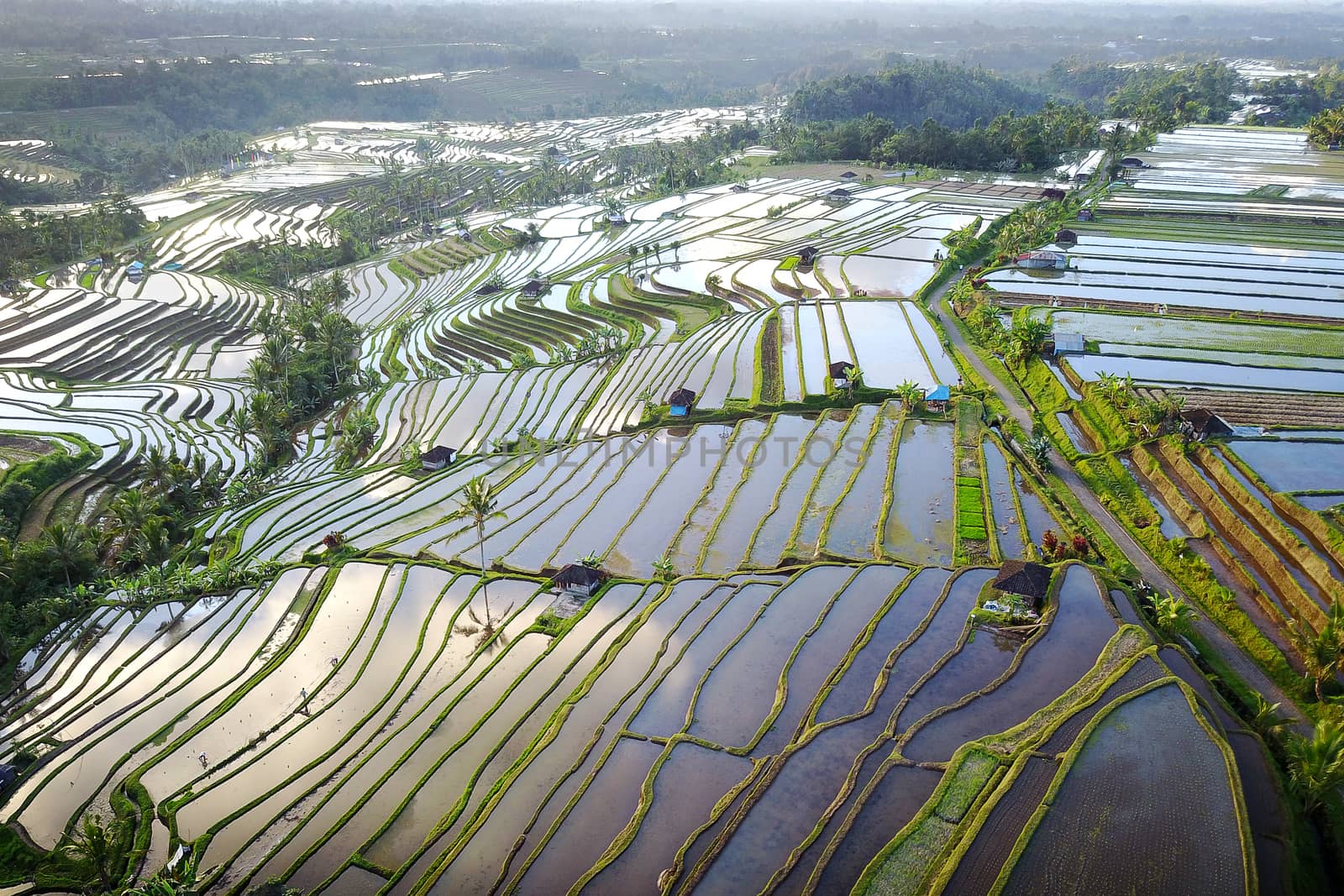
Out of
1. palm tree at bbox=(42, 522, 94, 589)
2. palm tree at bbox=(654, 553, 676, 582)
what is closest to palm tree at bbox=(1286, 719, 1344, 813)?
palm tree at bbox=(654, 553, 676, 582)

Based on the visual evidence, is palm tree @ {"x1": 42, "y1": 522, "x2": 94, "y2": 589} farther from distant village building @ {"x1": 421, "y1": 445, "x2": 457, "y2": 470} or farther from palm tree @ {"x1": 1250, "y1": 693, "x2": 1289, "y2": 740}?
palm tree @ {"x1": 1250, "y1": 693, "x2": 1289, "y2": 740}

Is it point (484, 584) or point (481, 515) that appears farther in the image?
point (481, 515)

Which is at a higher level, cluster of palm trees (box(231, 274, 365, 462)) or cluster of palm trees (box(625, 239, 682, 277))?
cluster of palm trees (box(625, 239, 682, 277))

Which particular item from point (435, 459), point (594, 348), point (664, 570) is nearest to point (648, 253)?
point (594, 348)

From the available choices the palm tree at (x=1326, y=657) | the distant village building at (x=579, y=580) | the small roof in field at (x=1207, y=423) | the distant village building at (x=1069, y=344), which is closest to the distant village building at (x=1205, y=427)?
the small roof in field at (x=1207, y=423)

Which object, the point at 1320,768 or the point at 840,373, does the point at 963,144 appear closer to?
the point at 840,373

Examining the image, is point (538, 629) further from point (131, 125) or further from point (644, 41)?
point (644, 41)
